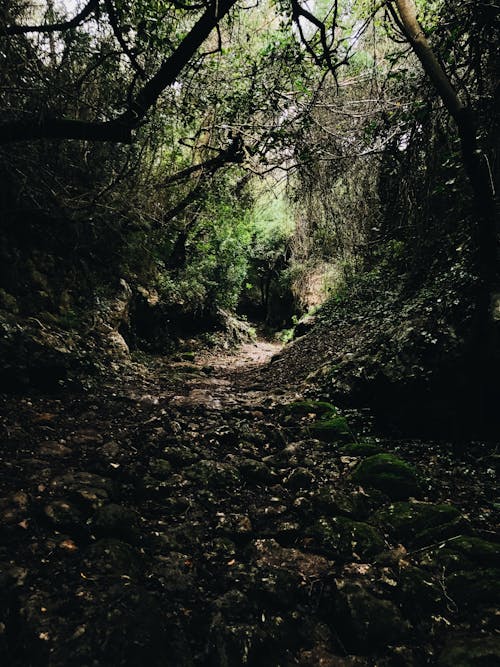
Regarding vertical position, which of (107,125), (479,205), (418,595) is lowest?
(418,595)

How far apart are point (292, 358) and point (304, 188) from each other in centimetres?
395

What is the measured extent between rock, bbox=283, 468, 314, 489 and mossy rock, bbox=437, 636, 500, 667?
1.51m

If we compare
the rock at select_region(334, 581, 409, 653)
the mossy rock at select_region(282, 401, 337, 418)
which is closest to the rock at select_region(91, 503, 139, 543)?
the rock at select_region(334, 581, 409, 653)

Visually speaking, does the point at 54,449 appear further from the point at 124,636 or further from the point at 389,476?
the point at 389,476

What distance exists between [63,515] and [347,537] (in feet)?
5.88

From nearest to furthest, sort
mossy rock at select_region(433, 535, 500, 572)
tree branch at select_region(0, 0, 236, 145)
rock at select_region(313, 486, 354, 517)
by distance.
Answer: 1. mossy rock at select_region(433, 535, 500, 572)
2. rock at select_region(313, 486, 354, 517)
3. tree branch at select_region(0, 0, 236, 145)

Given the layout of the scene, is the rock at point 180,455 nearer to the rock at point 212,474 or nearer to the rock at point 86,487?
the rock at point 212,474

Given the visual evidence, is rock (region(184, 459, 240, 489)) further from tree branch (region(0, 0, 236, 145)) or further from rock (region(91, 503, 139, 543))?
tree branch (region(0, 0, 236, 145))

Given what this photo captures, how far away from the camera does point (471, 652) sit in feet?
4.90

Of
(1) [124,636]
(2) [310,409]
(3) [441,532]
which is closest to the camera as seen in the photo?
(1) [124,636]

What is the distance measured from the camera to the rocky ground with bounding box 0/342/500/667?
156 cm

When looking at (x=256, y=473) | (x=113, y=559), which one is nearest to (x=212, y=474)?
(x=256, y=473)

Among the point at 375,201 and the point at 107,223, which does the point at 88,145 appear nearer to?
the point at 107,223

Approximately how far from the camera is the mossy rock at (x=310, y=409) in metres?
4.61
